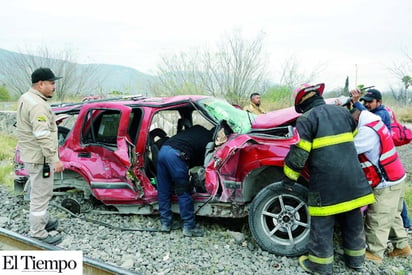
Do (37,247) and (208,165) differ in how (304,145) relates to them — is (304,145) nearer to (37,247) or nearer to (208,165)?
(208,165)

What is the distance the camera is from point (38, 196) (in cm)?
410

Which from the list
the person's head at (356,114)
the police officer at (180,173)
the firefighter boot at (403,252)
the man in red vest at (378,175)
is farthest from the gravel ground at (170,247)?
the person's head at (356,114)

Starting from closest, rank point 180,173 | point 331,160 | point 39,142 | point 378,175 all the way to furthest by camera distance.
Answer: point 331,160, point 378,175, point 39,142, point 180,173

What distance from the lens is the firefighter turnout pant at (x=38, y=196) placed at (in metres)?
4.06

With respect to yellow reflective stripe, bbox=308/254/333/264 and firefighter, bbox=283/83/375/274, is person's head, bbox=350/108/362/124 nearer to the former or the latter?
firefighter, bbox=283/83/375/274

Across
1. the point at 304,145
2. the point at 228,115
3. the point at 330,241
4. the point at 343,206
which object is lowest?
the point at 330,241

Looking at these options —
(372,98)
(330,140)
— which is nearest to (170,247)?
(330,140)

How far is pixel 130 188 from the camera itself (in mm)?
4633

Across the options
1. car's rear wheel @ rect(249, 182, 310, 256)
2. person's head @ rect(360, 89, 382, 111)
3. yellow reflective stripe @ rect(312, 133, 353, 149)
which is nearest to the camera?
yellow reflective stripe @ rect(312, 133, 353, 149)

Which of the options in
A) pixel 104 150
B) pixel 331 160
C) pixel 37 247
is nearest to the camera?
pixel 331 160

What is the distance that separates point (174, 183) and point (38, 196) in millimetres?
1607

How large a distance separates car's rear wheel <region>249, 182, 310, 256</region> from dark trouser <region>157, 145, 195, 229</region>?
0.82m

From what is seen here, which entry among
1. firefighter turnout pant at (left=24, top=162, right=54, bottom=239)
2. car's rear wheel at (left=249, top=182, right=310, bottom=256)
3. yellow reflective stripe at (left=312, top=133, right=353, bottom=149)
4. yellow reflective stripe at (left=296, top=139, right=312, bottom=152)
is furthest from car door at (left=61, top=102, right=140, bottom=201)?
yellow reflective stripe at (left=312, top=133, right=353, bottom=149)

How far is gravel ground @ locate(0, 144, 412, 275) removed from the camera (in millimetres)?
3664
